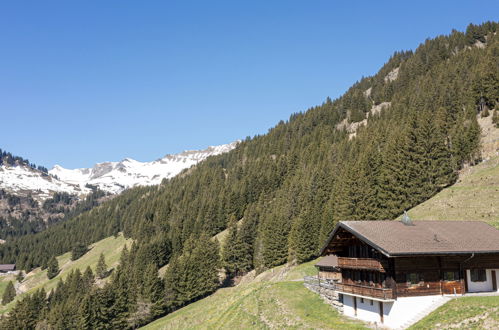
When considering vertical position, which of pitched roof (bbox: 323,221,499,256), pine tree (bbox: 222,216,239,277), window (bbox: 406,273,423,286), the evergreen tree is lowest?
the evergreen tree

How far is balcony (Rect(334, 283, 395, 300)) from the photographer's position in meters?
31.1

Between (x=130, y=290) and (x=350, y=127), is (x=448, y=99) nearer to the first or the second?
(x=350, y=127)

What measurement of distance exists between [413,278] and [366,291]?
162 inches

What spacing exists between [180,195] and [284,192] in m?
78.1

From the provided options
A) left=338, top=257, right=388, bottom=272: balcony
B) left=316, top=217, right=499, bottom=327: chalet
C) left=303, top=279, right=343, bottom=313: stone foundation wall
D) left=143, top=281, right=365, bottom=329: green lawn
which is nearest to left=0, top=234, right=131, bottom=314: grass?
left=143, top=281, right=365, bottom=329: green lawn

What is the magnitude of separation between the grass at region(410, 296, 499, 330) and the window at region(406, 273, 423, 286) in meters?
2.57

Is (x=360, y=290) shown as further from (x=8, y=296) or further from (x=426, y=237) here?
(x=8, y=296)

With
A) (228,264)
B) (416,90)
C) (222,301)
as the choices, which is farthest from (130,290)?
(416,90)

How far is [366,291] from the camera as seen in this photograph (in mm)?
33438

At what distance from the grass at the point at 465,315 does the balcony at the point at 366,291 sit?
2.97m

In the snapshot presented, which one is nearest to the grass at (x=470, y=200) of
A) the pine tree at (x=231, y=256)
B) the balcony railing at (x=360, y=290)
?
the balcony railing at (x=360, y=290)

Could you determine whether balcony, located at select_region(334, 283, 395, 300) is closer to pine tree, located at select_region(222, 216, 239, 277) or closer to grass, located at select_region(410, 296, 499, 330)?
grass, located at select_region(410, 296, 499, 330)

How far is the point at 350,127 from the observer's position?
175 metres

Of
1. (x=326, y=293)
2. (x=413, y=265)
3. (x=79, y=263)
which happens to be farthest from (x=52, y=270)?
(x=413, y=265)
